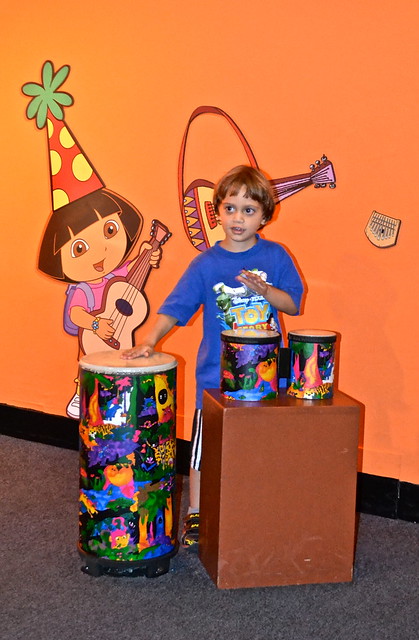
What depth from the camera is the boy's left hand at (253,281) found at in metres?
2.14

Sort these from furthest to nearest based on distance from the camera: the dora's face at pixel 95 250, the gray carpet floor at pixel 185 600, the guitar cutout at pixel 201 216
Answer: the dora's face at pixel 95 250 → the guitar cutout at pixel 201 216 → the gray carpet floor at pixel 185 600

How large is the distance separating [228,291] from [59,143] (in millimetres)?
1505

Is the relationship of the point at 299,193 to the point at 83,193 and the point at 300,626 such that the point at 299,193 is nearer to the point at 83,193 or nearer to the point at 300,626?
the point at 83,193

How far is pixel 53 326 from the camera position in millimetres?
3574

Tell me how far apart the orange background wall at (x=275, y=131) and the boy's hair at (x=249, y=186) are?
52 centimetres

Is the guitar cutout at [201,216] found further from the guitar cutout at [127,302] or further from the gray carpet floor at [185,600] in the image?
the gray carpet floor at [185,600]

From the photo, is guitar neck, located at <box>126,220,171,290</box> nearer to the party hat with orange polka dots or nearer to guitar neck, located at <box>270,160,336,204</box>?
the party hat with orange polka dots

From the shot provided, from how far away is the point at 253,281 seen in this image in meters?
2.16

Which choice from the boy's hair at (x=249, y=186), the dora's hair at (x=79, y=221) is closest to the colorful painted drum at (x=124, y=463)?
the boy's hair at (x=249, y=186)

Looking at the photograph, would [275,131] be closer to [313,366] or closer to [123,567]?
[313,366]

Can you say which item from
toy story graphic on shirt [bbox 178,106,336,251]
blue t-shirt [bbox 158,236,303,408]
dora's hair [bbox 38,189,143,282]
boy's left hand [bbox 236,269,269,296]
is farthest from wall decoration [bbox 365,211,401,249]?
dora's hair [bbox 38,189,143,282]

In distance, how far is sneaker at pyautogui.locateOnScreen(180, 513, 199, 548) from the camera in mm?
2418

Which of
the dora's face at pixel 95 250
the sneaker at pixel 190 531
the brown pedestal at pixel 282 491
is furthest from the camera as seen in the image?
the dora's face at pixel 95 250

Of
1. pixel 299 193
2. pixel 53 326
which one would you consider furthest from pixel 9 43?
pixel 299 193
